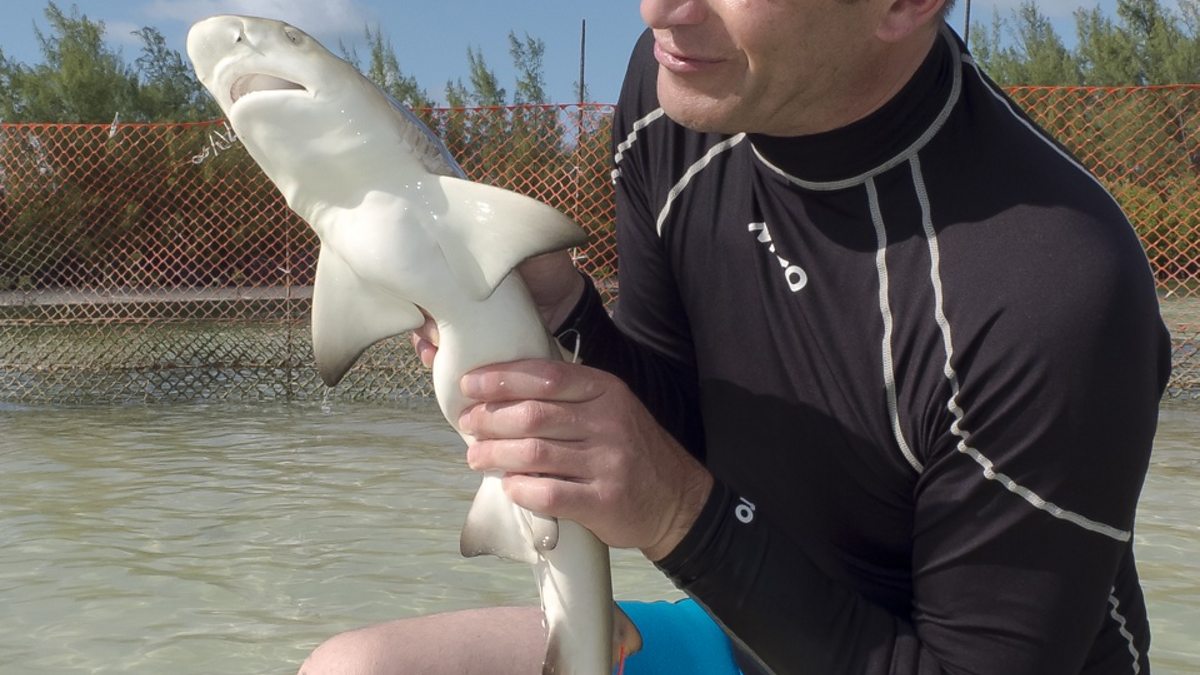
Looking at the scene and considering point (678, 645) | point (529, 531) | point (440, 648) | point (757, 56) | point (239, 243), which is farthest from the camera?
point (239, 243)

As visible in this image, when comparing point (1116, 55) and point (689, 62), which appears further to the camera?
point (1116, 55)

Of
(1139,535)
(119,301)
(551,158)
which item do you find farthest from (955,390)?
(119,301)

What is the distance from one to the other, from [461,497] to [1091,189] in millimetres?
4228

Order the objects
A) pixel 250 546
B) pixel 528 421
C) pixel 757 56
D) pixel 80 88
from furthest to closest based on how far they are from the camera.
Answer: pixel 80 88, pixel 250 546, pixel 757 56, pixel 528 421

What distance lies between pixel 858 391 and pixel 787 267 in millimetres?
245

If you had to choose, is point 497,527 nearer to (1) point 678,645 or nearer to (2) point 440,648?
(2) point 440,648

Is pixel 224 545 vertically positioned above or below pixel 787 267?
below

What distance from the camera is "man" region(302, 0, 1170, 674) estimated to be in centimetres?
161

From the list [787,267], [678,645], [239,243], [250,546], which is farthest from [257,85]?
[239,243]

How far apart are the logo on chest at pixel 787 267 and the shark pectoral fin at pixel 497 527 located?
588mm

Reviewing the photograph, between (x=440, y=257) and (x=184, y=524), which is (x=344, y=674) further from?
(x=184, y=524)

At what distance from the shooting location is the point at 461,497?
18.4ft

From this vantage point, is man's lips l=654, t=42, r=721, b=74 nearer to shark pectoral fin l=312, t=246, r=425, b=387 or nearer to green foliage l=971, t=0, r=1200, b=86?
shark pectoral fin l=312, t=246, r=425, b=387

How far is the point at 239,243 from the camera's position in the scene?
1014cm
